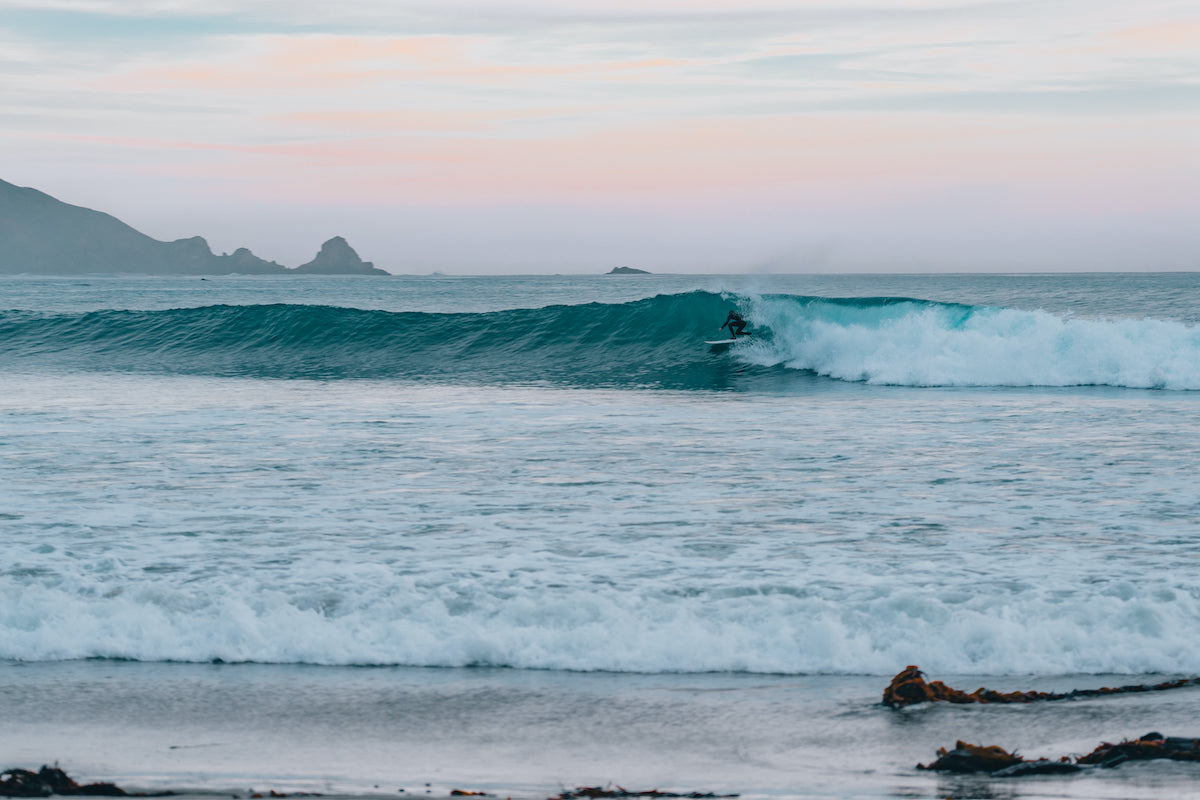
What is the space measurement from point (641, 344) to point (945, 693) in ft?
66.6

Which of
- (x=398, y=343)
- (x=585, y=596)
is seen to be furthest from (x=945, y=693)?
(x=398, y=343)

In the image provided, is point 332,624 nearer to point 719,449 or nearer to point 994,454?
point 719,449

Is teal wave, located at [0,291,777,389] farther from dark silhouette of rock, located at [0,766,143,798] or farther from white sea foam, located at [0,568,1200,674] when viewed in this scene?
dark silhouette of rock, located at [0,766,143,798]

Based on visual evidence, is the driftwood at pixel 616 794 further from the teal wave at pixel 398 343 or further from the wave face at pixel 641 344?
the teal wave at pixel 398 343

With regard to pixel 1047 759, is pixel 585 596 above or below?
above

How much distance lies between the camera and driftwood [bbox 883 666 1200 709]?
4.05 m

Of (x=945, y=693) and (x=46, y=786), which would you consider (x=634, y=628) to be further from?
(x=46, y=786)

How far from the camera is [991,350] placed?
19000 millimetres

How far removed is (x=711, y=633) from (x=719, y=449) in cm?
532

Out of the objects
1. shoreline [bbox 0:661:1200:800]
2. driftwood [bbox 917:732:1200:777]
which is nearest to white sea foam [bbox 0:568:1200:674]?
shoreline [bbox 0:661:1200:800]

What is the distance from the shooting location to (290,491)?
788cm

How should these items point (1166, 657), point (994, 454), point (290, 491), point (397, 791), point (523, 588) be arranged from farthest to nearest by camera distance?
point (994, 454) < point (290, 491) < point (523, 588) < point (1166, 657) < point (397, 791)

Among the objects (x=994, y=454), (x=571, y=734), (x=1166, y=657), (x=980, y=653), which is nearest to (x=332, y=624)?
(x=571, y=734)

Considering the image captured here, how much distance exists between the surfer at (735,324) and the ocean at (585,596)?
11222 mm
